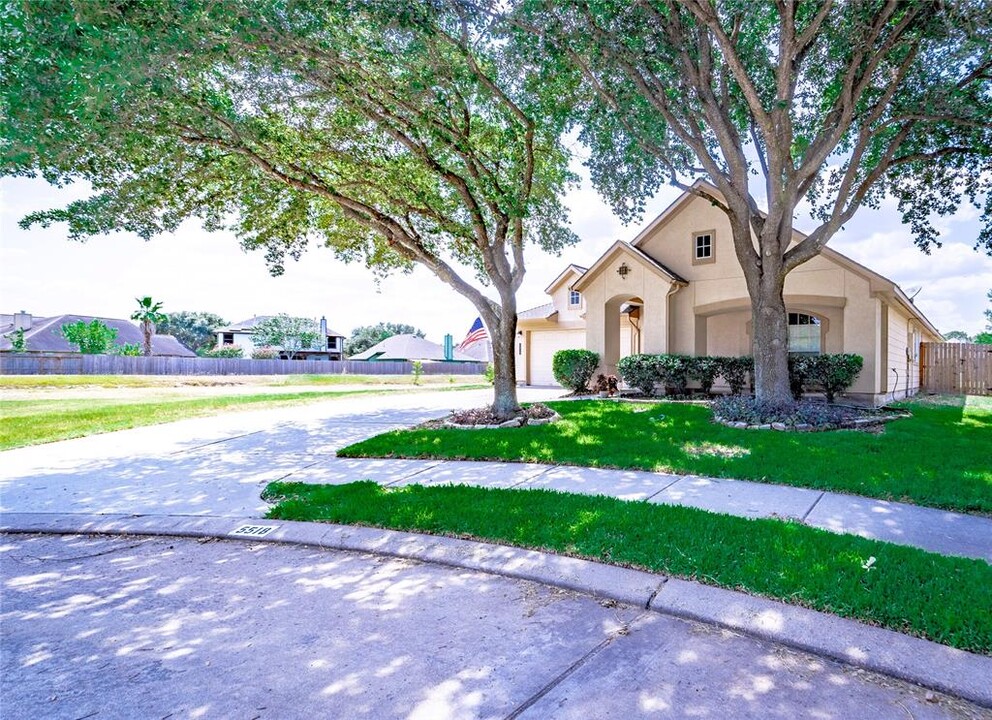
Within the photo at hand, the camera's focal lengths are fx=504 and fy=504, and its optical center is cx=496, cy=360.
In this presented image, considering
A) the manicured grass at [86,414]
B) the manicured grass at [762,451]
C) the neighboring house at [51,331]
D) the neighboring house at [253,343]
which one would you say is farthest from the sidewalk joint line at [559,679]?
the neighboring house at [253,343]

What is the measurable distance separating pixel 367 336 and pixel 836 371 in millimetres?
70228

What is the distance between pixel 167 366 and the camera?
3469 cm

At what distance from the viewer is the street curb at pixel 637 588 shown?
2348 mm

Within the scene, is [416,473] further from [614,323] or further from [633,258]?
[614,323]

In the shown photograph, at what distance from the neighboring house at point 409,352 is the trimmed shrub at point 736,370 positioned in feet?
136

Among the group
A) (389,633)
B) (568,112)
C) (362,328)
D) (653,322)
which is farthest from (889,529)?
(362,328)

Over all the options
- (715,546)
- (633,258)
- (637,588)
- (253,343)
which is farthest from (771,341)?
(253,343)

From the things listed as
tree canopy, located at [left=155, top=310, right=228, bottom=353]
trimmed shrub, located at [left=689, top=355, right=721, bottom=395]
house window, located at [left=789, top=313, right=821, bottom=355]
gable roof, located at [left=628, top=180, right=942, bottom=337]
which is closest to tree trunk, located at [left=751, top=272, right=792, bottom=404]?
gable roof, located at [left=628, top=180, right=942, bottom=337]

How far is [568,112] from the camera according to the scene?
977 centimetres

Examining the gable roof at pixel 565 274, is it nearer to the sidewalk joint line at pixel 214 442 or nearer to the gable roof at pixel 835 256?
the gable roof at pixel 835 256

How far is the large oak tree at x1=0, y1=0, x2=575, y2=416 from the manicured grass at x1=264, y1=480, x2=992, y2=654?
5165mm

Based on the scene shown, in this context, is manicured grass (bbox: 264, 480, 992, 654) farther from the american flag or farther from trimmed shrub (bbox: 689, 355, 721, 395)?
the american flag

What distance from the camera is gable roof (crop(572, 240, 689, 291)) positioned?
14266mm

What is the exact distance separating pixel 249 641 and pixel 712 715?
227cm
